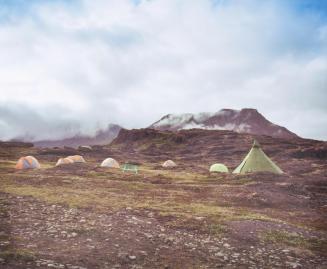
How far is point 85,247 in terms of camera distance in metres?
13.0

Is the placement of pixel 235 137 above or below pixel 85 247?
above

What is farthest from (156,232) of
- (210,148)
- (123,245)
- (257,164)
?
(210,148)

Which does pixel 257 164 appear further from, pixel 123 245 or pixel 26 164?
pixel 123 245

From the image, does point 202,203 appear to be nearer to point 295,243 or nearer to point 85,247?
point 295,243

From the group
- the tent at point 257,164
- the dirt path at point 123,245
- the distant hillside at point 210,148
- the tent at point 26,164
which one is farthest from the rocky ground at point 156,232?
the distant hillside at point 210,148

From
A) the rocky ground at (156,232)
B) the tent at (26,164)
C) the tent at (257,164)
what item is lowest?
the rocky ground at (156,232)

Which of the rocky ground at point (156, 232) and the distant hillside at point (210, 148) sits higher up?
the distant hillside at point (210, 148)

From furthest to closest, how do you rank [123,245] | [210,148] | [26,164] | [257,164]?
[210,148] → [26,164] → [257,164] → [123,245]

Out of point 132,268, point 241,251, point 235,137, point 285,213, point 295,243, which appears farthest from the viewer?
point 235,137

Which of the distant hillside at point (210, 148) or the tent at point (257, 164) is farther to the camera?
the distant hillside at point (210, 148)

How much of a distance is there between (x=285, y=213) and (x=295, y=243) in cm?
907

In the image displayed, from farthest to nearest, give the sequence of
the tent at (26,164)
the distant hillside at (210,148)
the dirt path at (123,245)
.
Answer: the distant hillside at (210,148) → the tent at (26,164) → the dirt path at (123,245)

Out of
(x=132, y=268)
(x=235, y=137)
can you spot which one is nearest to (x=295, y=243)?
(x=132, y=268)

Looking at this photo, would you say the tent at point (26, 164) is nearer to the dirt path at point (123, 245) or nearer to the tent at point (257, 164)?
the tent at point (257, 164)
